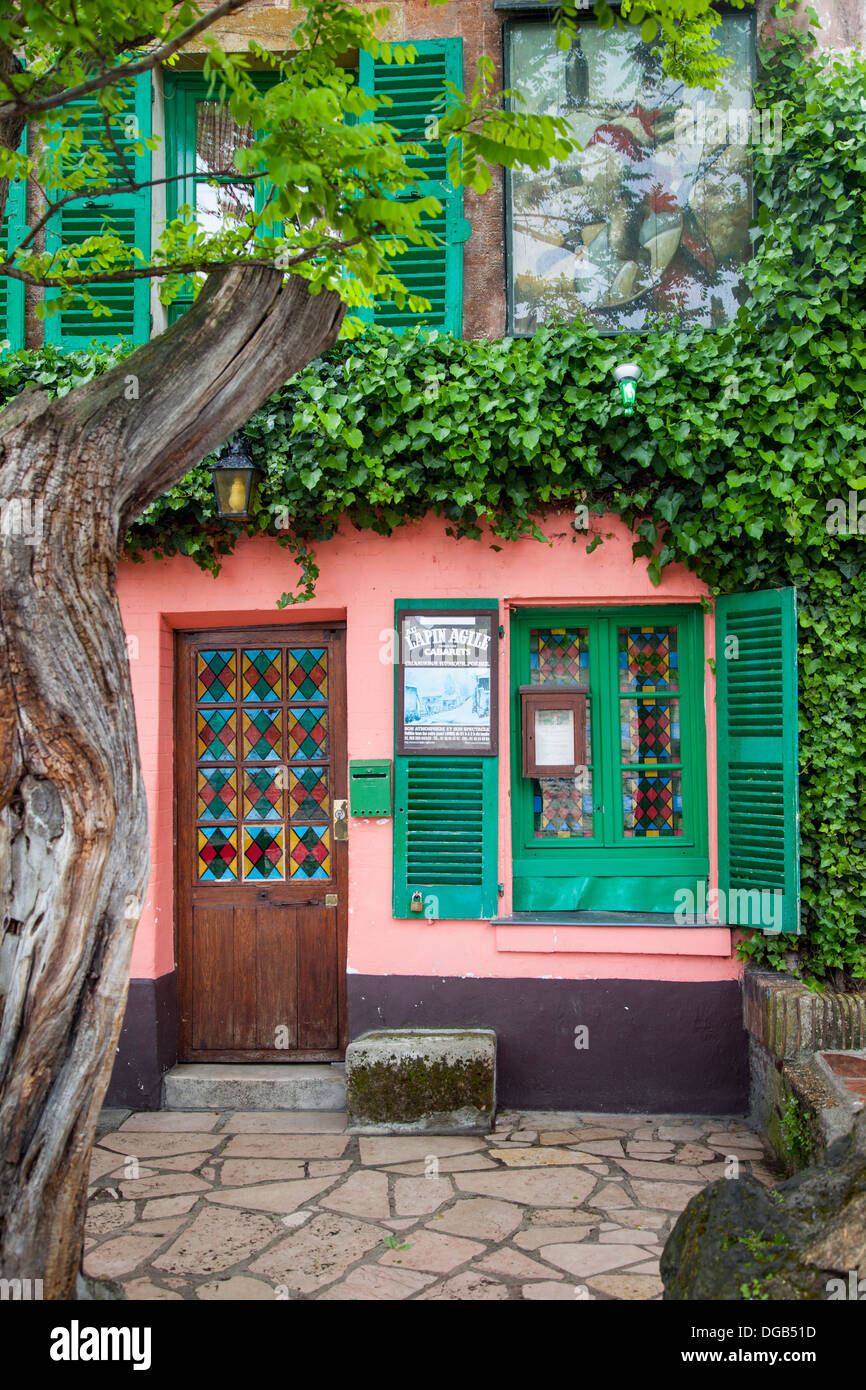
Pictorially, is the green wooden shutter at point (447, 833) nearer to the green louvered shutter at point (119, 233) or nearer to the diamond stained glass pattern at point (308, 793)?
the diamond stained glass pattern at point (308, 793)

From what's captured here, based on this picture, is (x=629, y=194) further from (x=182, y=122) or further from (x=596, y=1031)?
(x=596, y=1031)

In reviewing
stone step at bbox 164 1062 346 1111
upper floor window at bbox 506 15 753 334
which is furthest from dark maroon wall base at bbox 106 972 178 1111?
upper floor window at bbox 506 15 753 334

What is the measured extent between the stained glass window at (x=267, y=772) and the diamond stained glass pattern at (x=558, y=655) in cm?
129

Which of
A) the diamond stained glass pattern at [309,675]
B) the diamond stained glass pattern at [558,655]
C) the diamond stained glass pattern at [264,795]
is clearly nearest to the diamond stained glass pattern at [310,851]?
the diamond stained glass pattern at [264,795]

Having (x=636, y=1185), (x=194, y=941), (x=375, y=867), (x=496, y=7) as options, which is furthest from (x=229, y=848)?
(x=496, y=7)

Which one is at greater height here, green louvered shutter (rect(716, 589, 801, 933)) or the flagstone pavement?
green louvered shutter (rect(716, 589, 801, 933))

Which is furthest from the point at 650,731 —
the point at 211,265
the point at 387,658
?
the point at 211,265

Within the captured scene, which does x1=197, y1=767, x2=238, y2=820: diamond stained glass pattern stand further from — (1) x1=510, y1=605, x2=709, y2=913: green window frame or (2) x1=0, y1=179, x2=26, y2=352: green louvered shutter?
(2) x1=0, y1=179, x2=26, y2=352: green louvered shutter

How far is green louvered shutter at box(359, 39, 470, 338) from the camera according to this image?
19.7 ft

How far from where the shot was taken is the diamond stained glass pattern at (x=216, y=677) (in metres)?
6.32

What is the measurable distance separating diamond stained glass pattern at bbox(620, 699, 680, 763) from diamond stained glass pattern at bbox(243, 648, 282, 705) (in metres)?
2.11

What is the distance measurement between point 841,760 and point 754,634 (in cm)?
81

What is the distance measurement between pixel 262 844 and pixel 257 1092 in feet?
4.70

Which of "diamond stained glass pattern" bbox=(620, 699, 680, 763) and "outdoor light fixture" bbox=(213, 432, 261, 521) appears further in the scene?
"diamond stained glass pattern" bbox=(620, 699, 680, 763)
